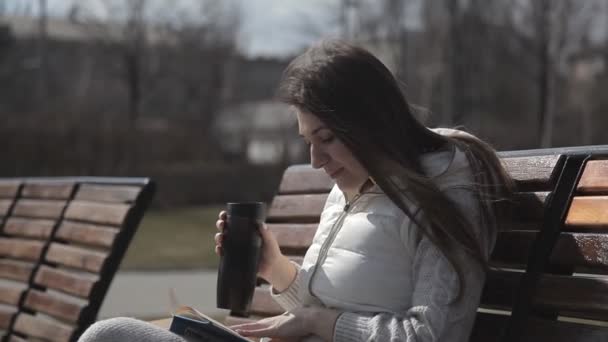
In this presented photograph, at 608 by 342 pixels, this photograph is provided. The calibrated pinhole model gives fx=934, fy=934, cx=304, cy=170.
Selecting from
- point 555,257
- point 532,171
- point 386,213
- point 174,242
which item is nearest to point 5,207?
point 386,213

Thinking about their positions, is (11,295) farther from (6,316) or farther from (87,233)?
(87,233)

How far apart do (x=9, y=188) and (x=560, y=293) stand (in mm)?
3377

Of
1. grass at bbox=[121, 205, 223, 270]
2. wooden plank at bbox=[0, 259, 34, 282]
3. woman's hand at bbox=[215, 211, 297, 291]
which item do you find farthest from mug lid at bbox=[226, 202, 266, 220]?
grass at bbox=[121, 205, 223, 270]

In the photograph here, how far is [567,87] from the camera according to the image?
3338cm

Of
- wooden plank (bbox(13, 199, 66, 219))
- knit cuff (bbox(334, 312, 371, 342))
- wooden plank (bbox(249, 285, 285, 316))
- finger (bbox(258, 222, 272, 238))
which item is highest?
finger (bbox(258, 222, 272, 238))

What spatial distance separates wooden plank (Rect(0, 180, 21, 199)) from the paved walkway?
2.56 m

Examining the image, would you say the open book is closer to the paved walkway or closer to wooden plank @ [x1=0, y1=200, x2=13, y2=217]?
wooden plank @ [x1=0, y1=200, x2=13, y2=217]

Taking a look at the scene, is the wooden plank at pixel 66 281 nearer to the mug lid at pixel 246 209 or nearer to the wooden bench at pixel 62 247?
the wooden bench at pixel 62 247

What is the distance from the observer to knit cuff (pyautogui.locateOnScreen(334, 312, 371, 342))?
2.21 metres

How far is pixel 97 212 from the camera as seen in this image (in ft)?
12.5

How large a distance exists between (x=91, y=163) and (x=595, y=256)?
77.3ft

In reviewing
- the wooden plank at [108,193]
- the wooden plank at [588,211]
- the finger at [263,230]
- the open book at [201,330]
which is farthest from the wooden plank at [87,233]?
the wooden plank at [588,211]

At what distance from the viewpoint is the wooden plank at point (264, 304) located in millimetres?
3168

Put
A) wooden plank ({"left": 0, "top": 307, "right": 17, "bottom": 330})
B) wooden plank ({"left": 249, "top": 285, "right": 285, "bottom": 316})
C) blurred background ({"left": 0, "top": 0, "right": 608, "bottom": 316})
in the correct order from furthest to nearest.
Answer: blurred background ({"left": 0, "top": 0, "right": 608, "bottom": 316}) → wooden plank ({"left": 0, "top": 307, "right": 17, "bottom": 330}) → wooden plank ({"left": 249, "top": 285, "right": 285, "bottom": 316})
